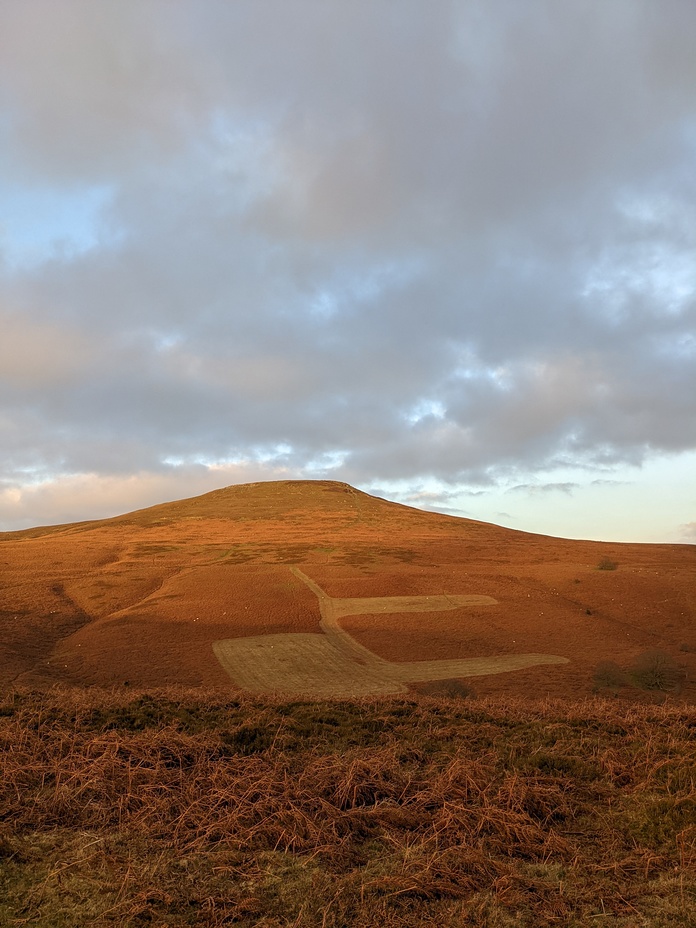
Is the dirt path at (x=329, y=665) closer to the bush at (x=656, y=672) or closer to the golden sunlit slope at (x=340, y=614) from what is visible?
the golden sunlit slope at (x=340, y=614)

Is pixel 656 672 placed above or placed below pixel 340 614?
below

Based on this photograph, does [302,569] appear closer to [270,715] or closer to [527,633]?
[527,633]

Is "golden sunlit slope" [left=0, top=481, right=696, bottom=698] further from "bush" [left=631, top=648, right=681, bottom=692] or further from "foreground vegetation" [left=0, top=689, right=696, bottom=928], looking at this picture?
"foreground vegetation" [left=0, top=689, right=696, bottom=928]

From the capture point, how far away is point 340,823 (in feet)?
15.9

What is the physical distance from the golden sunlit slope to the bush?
2.12ft

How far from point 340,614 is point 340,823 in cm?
2870

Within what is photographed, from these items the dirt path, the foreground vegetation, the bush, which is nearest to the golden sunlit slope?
the dirt path

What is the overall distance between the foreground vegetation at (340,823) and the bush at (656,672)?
56.9 ft

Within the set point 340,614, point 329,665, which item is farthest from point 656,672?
point 340,614

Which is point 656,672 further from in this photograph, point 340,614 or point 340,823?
point 340,823

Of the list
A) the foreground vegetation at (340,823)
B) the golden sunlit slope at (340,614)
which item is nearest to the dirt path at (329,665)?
the golden sunlit slope at (340,614)

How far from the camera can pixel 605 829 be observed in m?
5.03

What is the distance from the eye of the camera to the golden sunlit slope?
955 inches

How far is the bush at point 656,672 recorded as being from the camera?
22.6 m
